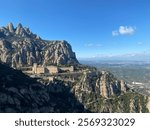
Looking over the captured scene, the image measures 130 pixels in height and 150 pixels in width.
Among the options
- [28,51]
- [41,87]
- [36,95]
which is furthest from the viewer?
[28,51]

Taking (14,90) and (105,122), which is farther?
(14,90)

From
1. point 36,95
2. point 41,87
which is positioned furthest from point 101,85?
point 36,95

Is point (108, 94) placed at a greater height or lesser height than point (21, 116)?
lesser

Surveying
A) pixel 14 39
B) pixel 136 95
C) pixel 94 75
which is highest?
pixel 14 39

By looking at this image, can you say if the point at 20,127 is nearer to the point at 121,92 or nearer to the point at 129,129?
the point at 129,129

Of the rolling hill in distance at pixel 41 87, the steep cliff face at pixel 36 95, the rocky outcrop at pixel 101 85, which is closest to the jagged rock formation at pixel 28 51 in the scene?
the rolling hill in distance at pixel 41 87

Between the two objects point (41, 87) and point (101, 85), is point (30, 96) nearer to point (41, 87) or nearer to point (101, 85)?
point (41, 87)

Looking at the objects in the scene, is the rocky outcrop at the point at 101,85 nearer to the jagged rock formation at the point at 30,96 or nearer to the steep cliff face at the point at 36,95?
the steep cliff face at the point at 36,95

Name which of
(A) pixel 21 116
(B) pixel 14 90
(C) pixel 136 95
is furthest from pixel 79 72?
(A) pixel 21 116
